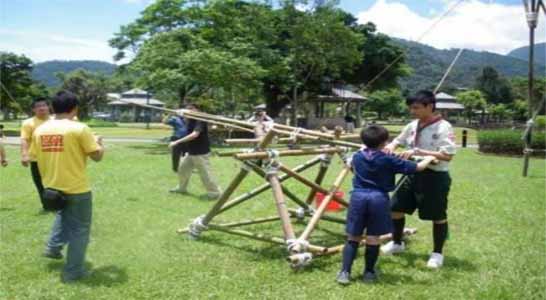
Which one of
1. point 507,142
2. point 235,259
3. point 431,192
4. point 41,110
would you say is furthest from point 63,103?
point 507,142

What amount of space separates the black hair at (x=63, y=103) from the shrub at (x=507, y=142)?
76.0ft

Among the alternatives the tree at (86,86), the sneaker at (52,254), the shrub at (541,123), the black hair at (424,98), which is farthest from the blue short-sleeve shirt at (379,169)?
the tree at (86,86)

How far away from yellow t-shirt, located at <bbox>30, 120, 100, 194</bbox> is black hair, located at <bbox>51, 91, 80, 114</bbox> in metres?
0.12

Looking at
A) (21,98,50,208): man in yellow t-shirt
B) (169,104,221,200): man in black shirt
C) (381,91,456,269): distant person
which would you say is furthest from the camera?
(169,104,221,200): man in black shirt

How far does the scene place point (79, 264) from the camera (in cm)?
558

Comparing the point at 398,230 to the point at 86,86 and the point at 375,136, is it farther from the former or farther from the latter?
the point at 86,86

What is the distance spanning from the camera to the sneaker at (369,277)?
5.69 m

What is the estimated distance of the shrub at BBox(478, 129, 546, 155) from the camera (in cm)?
2497

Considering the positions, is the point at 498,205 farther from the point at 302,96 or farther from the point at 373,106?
the point at 373,106

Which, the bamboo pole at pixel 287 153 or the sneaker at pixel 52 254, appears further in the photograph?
the bamboo pole at pixel 287 153

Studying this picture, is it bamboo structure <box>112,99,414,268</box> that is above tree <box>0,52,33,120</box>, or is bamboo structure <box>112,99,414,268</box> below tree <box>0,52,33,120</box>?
below

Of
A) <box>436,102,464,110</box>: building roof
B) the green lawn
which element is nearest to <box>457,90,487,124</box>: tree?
<box>436,102,464,110</box>: building roof

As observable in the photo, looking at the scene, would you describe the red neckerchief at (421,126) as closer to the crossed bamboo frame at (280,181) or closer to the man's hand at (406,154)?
the man's hand at (406,154)

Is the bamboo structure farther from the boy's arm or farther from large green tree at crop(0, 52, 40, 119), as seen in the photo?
large green tree at crop(0, 52, 40, 119)
